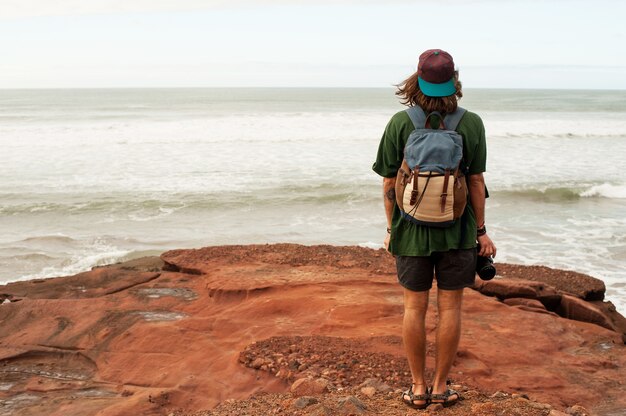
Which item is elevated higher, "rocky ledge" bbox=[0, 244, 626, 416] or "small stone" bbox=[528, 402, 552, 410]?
"small stone" bbox=[528, 402, 552, 410]

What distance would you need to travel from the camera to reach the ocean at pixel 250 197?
11.0m

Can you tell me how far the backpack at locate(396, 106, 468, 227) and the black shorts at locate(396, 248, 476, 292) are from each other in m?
0.21

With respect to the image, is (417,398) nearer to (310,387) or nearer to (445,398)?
(445,398)

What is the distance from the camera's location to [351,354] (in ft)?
14.9

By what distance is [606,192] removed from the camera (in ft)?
54.9

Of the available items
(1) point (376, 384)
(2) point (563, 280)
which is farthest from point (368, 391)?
(2) point (563, 280)

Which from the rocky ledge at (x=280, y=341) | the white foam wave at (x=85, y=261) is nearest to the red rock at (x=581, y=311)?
the rocky ledge at (x=280, y=341)

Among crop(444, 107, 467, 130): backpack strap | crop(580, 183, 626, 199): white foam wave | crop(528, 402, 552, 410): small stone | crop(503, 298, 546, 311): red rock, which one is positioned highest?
crop(444, 107, 467, 130): backpack strap

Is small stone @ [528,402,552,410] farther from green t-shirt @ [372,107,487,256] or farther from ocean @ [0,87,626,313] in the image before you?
ocean @ [0,87,626,313]

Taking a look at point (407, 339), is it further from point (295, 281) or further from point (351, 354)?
point (295, 281)

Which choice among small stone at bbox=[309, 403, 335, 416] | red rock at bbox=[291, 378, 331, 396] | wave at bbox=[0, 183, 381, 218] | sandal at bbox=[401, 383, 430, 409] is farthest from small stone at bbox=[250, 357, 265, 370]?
wave at bbox=[0, 183, 381, 218]

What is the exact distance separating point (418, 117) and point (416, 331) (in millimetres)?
1095

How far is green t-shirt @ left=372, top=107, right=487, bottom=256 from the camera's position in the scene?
326cm

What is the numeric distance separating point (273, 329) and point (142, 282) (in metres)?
2.10
